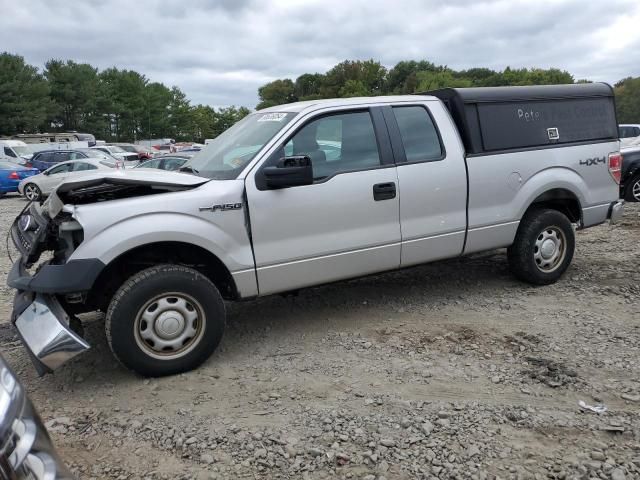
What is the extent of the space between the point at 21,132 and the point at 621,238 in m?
55.8

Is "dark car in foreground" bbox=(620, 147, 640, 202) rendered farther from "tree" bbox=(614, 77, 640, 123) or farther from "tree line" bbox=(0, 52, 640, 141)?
"tree" bbox=(614, 77, 640, 123)

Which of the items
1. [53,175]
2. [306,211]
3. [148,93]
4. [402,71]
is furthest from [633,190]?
[402,71]

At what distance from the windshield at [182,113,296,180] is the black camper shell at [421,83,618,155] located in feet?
5.56

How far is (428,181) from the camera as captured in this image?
4.61m

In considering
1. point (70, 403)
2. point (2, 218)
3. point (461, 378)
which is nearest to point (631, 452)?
point (461, 378)

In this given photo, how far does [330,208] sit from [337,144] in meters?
0.57

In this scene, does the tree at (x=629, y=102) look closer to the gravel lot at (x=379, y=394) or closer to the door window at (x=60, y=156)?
the door window at (x=60, y=156)

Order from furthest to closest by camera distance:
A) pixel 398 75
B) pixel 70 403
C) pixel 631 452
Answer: pixel 398 75 < pixel 70 403 < pixel 631 452

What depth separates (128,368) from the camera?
3.68 metres

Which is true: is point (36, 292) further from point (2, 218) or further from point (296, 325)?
point (2, 218)

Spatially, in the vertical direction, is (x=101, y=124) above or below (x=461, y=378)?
above

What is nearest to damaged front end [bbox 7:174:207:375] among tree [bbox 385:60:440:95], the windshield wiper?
the windshield wiper

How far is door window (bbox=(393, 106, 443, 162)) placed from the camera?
4648mm

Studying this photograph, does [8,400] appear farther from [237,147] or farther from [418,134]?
[418,134]
